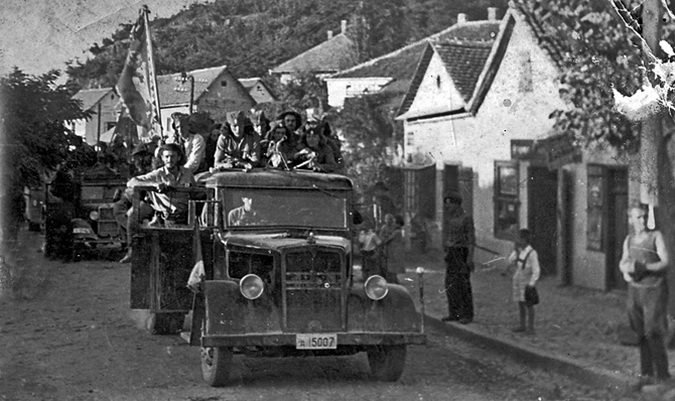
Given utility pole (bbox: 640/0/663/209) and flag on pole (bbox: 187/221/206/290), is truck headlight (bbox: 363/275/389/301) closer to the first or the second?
flag on pole (bbox: 187/221/206/290)

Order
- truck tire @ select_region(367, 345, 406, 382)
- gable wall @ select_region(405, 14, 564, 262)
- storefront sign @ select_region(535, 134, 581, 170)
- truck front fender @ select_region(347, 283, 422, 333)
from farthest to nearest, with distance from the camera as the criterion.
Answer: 1. storefront sign @ select_region(535, 134, 581, 170)
2. gable wall @ select_region(405, 14, 564, 262)
3. truck tire @ select_region(367, 345, 406, 382)
4. truck front fender @ select_region(347, 283, 422, 333)

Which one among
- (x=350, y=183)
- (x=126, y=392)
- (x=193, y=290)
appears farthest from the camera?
(x=350, y=183)

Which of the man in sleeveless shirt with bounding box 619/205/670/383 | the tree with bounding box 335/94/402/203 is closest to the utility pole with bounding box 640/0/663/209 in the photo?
the man in sleeveless shirt with bounding box 619/205/670/383

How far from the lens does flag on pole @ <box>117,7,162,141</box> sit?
20.9ft

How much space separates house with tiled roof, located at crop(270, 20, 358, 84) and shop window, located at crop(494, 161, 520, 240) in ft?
4.03

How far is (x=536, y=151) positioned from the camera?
648cm

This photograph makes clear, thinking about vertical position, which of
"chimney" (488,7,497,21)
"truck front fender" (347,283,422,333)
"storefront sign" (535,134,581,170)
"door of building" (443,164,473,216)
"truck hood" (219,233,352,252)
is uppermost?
"chimney" (488,7,497,21)

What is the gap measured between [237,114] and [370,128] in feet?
3.10

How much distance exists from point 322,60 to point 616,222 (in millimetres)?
2255

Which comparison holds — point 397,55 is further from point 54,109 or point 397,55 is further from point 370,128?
point 54,109

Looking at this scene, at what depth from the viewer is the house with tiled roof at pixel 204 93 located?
6.35 metres

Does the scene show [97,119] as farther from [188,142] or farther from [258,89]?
[258,89]

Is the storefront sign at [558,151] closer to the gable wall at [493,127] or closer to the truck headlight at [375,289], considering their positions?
the gable wall at [493,127]

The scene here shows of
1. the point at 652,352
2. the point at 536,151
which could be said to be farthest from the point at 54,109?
the point at 652,352
